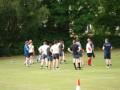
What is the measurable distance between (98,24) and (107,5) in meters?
3.31

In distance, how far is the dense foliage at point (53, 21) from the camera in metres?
50.6

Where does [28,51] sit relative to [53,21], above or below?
below

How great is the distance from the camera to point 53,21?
2357 inches

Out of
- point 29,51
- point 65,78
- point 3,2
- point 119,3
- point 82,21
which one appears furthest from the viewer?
point 119,3

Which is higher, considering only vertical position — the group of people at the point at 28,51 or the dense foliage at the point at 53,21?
the dense foliage at the point at 53,21

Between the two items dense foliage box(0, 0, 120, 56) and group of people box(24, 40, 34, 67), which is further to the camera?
dense foliage box(0, 0, 120, 56)

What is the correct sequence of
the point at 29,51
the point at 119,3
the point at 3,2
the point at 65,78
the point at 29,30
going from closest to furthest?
the point at 65,78
the point at 29,51
the point at 3,2
the point at 29,30
the point at 119,3

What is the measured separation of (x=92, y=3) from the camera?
197 ft

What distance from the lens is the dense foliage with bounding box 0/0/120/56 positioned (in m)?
50.6

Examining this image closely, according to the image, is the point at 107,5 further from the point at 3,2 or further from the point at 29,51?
the point at 29,51

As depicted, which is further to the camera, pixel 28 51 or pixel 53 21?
pixel 53 21

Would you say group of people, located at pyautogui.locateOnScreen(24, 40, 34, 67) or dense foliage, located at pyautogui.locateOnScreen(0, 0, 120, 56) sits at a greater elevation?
dense foliage, located at pyautogui.locateOnScreen(0, 0, 120, 56)

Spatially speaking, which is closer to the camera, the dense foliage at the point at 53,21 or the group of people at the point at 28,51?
the group of people at the point at 28,51

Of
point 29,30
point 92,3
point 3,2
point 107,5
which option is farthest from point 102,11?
point 3,2
